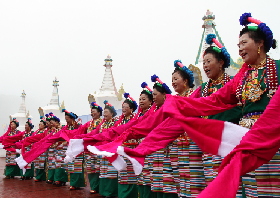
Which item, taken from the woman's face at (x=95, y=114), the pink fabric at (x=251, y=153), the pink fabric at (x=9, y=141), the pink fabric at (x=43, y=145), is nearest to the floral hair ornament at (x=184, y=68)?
the pink fabric at (x=251, y=153)

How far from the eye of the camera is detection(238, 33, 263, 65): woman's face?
8.01ft

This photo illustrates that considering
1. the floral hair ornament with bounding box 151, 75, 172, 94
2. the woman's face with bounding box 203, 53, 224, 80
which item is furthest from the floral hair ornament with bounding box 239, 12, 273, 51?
the floral hair ornament with bounding box 151, 75, 172, 94

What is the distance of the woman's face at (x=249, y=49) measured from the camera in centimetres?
244

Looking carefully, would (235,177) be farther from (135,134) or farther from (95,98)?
(95,98)

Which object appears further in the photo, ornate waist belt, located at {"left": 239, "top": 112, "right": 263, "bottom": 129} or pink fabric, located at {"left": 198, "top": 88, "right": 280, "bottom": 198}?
ornate waist belt, located at {"left": 239, "top": 112, "right": 263, "bottom": 129}

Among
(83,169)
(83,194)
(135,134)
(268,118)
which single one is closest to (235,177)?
(268,118)

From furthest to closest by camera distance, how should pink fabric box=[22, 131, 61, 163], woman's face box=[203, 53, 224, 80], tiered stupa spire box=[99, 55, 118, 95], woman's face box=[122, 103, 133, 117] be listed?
tiered stupa spire box=[99, 55, 118, 95]
pink fabric box=[22, 131, 61, 163]
woman's face box=[122, 103, 133, 117]
woman's face box=[203, 53, 224, 80]

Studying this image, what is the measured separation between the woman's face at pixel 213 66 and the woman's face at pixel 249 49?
1.86 feet

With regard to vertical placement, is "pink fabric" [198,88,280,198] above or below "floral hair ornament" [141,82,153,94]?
below

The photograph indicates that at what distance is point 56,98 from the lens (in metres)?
20.4

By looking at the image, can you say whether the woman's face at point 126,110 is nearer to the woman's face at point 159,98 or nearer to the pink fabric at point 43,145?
the woman's face at point 159,98

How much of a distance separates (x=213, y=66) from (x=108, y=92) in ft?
36.9

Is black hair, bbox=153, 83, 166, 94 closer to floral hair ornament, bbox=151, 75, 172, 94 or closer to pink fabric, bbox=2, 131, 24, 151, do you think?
floral hair ornament, bbox=151, 75, 172, 94

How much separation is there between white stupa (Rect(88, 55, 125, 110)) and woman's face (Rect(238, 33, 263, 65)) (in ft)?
36.8
